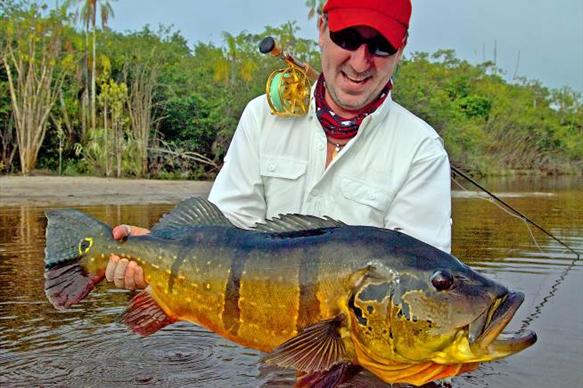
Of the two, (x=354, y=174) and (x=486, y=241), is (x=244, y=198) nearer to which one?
(x=354, y=174)

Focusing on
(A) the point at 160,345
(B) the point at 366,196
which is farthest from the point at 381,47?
(A) the point at 160,345

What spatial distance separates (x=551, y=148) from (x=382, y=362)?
57417 mm

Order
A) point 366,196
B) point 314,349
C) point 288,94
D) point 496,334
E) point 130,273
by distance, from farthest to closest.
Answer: point 288,94 < point 366,196 < point 130,273 < point 314,349 < point 496,334

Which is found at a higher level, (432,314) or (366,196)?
(366,196)

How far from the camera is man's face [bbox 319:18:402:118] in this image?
338cm

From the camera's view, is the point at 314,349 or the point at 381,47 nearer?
the point at 314,349

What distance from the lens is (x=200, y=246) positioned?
10.00ft

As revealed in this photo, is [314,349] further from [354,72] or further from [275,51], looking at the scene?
[275,51]

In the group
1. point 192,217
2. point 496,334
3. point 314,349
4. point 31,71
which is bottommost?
point 314,349

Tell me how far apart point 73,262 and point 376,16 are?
178cm

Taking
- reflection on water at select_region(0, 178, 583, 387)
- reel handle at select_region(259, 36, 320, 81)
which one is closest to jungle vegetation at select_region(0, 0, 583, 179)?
reflection on water at select_region(0, 178, 583, 387)

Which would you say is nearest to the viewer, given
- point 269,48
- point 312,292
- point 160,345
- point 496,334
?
point 496,334

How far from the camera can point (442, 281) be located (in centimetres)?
248

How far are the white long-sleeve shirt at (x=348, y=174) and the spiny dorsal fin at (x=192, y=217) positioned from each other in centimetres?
41
